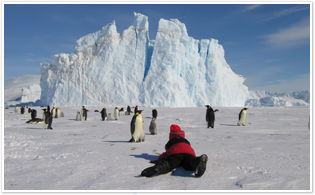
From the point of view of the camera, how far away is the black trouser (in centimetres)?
255

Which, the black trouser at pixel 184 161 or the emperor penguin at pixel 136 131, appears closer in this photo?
Result: the black trouser at pixel 184 161

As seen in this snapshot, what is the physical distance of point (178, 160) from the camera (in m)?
2.70

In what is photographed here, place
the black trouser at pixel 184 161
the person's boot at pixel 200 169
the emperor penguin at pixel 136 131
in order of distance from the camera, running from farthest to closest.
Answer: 1. the emperor penguin at pixel 136 131
2. the black trouser at pixel 184 161
3. the person's boot at pixel 200 169

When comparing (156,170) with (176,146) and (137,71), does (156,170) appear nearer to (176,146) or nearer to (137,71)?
(176,146)

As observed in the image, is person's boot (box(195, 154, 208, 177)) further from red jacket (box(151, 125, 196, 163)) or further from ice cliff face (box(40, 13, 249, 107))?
ice cliff face (box(40, 13, 249, 107))

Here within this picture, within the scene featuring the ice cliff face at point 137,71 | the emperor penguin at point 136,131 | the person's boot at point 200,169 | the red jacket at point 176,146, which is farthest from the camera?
the ice cliff face at point 137,71

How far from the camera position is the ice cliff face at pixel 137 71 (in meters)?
27.5

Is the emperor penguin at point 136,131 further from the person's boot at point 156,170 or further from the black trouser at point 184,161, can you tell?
the person's boot at point 156,170

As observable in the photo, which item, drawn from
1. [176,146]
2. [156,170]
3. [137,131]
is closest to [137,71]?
[137,131]

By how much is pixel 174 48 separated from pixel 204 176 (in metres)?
26.4

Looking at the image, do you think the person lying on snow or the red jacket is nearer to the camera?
the person lying on snow

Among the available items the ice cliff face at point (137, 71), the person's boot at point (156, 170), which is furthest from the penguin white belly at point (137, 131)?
the ice cliff face at point (137, 71)

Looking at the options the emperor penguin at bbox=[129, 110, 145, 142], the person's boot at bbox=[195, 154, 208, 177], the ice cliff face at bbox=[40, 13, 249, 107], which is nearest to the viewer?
the person's boot at bbox=[195, 154, 208, 177]

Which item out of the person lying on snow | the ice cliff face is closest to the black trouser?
the person lying on snow
